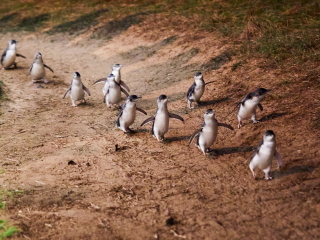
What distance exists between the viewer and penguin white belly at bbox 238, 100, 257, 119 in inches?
258

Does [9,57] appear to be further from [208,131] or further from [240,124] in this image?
[208,131]

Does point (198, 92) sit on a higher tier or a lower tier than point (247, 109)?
lower

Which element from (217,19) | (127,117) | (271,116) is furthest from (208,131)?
(217,19)

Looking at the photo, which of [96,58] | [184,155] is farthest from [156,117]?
[96,58]

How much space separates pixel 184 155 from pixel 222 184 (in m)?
1.09

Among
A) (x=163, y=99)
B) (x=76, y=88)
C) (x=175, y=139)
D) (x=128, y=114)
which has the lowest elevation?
(x=175, y=139)

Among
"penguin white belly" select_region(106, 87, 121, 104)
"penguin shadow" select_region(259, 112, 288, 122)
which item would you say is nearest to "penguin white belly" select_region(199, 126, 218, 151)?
"penguin shadow" select_region(259, 112, 288, 122)

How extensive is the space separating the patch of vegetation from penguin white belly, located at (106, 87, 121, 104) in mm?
4136

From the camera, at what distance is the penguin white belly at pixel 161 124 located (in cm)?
661

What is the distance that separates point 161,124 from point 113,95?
6.82 ft

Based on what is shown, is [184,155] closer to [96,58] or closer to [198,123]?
[198,123]

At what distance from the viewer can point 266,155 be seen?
5.07m

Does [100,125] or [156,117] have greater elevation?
[156,117]

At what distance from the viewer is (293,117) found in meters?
6.51
